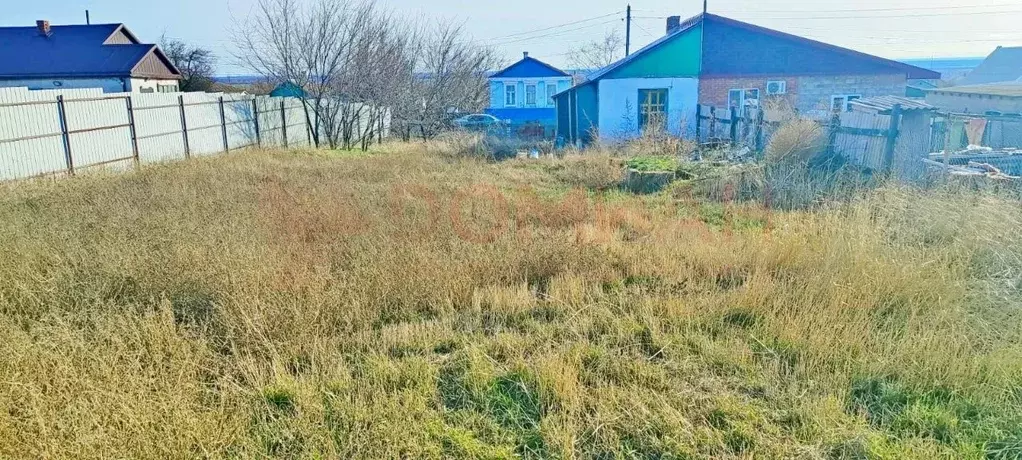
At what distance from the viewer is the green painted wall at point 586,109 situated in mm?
21297

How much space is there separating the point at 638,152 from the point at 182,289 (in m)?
11.4

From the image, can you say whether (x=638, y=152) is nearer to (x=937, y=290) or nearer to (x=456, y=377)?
(x=937, y=290)

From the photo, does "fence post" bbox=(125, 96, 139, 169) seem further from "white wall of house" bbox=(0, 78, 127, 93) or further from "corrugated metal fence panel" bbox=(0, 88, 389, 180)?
"white wall of house" bbox=(0, 78, 127, 93)

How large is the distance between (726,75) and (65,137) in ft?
65.0

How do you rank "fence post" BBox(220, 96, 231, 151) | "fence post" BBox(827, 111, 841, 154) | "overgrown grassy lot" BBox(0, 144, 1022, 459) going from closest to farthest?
"overgrown grassy lot" BBox(0, 144, 1022, 459) < "fence post" BBox(827, 111, 841, 154) < "fence post" BBox(220, 96, 231, 151)

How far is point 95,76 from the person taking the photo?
26578 millimetres

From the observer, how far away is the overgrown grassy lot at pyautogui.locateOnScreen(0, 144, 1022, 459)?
8.70ft

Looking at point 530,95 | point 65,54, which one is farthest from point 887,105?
point 65,54

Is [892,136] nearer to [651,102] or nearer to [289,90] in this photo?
[651,102]

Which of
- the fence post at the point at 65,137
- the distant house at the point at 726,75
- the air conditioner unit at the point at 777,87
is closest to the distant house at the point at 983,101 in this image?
the distant house at the point at 726,75

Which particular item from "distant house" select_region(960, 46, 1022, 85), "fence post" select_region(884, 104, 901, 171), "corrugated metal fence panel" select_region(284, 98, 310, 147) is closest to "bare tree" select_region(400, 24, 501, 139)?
"corrugated metal fence panel" select_region(284, 98, 310, 147)

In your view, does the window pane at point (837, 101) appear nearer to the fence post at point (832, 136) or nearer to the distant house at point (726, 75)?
the distant house at point (726, 75)

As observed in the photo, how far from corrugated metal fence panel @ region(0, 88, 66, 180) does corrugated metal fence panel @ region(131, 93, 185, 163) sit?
6.81ft

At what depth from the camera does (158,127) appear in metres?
12.7
